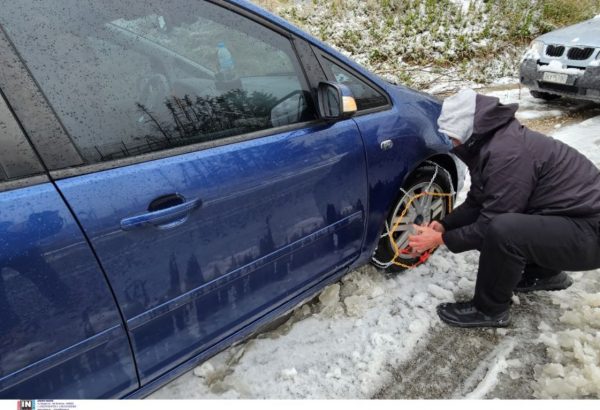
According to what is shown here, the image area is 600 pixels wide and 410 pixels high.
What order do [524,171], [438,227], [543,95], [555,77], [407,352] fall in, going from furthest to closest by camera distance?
1. [543,95]
2. [555,77]
3. [438,227]
4. [407,352]
5. [524,171]

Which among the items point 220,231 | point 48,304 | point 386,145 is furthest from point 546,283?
point 48,304

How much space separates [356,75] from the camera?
2264 millimetres

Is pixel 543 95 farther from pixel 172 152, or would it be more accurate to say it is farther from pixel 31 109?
pixel 31 109

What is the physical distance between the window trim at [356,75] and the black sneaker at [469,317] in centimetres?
114

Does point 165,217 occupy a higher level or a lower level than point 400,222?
higher

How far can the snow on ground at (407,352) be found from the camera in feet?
6.65

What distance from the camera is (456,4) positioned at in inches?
348

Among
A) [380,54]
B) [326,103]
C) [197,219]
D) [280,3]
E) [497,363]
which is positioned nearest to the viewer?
[197,219]

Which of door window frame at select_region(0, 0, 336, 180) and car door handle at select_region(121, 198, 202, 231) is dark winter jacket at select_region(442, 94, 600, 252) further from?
door window frame at select_region(0, 0, 336, 180)

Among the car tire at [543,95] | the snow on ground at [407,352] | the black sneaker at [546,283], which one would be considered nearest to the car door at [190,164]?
the snow on ground at [407,352]

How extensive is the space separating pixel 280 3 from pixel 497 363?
9.31m

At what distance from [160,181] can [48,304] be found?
49cm

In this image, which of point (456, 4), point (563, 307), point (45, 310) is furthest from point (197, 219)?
point (456, 4)
